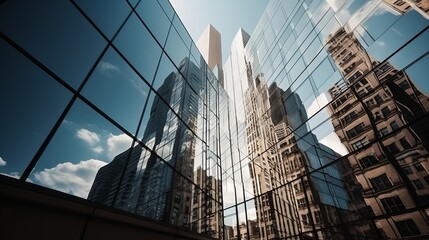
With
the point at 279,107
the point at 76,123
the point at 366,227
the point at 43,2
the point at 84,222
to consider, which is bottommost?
the point at 84,222

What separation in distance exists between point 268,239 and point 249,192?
3.31 metres

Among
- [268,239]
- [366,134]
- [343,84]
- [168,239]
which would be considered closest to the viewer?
[168,239]

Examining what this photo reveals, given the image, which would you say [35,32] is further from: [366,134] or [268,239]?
[268,239]

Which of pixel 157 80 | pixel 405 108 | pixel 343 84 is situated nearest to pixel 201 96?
pixel 157 80

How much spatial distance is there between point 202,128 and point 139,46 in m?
7.10

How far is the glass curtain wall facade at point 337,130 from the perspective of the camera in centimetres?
778

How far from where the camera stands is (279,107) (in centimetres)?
1609

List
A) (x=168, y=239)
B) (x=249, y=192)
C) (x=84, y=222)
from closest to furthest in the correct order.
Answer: (x=84, y=222), (x=168, y=239), (x=249, y=192)

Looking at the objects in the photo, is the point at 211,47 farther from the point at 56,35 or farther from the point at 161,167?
the point at 56,35

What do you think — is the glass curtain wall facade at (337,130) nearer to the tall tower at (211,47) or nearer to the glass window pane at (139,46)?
the glass window pane at (139,46)

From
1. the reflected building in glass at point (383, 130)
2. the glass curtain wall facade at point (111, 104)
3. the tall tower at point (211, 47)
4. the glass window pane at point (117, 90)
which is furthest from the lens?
the tall tower at point (211, 47)

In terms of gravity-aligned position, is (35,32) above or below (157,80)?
below

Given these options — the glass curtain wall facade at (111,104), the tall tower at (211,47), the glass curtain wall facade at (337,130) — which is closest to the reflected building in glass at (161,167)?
the glass curtain wall facade at (111,104)

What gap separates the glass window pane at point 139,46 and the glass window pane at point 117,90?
521mm
